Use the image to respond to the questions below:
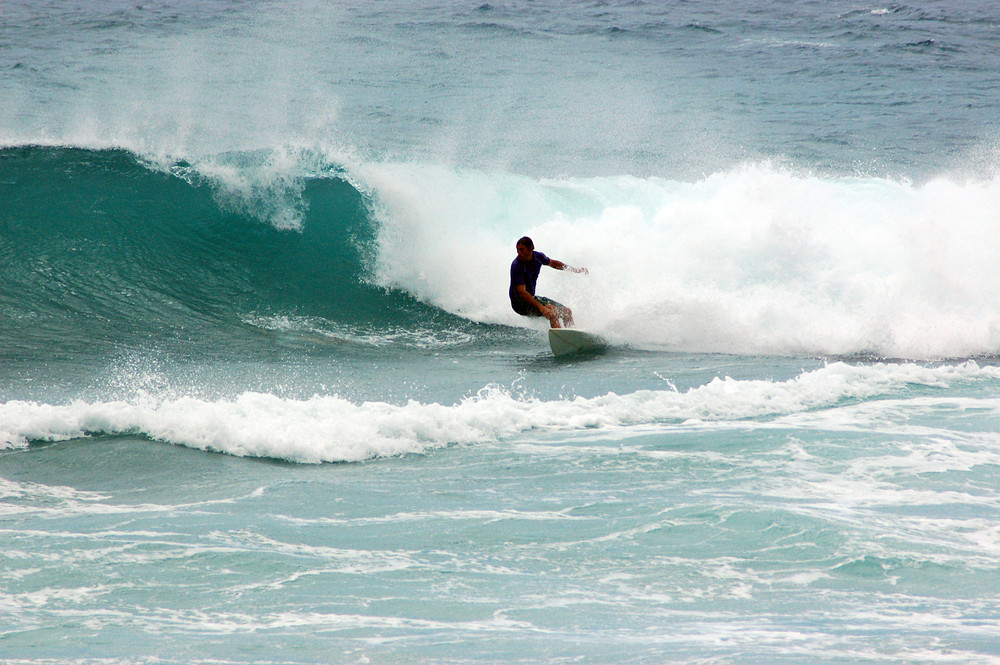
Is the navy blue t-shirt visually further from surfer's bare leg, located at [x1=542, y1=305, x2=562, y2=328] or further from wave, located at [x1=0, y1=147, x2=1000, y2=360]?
wave, located at [x1=0, y1=147, x2=1000, y2=360]

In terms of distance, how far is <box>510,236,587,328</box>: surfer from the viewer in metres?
9.96

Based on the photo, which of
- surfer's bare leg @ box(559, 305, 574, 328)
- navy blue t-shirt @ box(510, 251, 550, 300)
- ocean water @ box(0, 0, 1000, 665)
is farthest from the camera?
surfer's bare leg @ box(559, 305, 574, 328)

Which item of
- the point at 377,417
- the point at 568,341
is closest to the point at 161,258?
the point at 568,341

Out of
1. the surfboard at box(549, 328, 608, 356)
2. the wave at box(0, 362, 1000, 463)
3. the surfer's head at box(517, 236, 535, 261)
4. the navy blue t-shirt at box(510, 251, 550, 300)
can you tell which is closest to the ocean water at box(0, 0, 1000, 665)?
the wave at box(0, 362, 1000, 463)

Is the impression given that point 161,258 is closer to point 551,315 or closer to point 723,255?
point 551,315

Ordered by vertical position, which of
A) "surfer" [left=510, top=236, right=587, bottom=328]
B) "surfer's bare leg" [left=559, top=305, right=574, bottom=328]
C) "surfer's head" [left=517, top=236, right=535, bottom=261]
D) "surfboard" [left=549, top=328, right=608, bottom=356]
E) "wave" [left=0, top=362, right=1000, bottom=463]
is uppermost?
"surfer's head" [left=517, top=236, right=535, bottom=261]

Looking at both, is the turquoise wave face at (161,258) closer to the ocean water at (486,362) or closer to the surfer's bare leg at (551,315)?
the ocean water at (486,362)

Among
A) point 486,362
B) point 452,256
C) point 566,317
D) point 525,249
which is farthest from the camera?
point 452,256

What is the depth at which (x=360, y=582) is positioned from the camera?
4.47m

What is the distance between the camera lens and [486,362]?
958 centimetres

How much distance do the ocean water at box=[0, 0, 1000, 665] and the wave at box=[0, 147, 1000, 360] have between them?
2.2 inches

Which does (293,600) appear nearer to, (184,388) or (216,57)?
(184,388)

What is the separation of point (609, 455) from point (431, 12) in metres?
25.2

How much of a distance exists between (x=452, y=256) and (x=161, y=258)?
3.94 m
